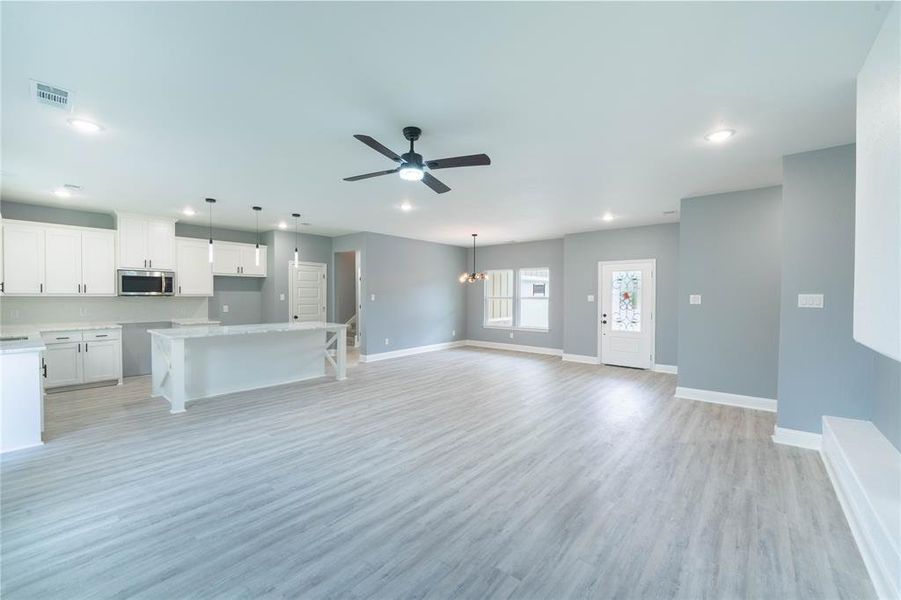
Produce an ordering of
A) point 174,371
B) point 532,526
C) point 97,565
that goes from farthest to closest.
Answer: point 174,371 < point 532,526 < point 97,565

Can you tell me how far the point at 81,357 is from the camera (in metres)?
5.51

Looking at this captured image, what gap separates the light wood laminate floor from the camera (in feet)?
6.25

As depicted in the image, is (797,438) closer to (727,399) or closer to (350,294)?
(727,399)

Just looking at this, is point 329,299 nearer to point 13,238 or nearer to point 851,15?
point 13,238

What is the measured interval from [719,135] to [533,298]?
6.27m

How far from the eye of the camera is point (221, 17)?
1830 mm

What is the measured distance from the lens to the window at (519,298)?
912 cm

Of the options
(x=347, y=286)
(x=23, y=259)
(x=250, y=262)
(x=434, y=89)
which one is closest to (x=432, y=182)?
(x=434, y=89)

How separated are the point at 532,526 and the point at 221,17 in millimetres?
3258

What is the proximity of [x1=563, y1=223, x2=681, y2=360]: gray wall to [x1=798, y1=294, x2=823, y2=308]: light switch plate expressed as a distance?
10.8ft

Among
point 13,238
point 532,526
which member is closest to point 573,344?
point 532,526

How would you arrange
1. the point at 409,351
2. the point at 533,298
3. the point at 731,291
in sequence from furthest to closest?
the point at 533,298 < the point at 409,351 < the point at 731,291

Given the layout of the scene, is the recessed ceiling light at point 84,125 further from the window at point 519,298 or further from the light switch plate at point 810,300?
the window at point 519,298

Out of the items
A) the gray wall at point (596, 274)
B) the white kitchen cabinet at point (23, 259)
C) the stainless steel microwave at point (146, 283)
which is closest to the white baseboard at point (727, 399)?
the gray wall at point (596, 274)
